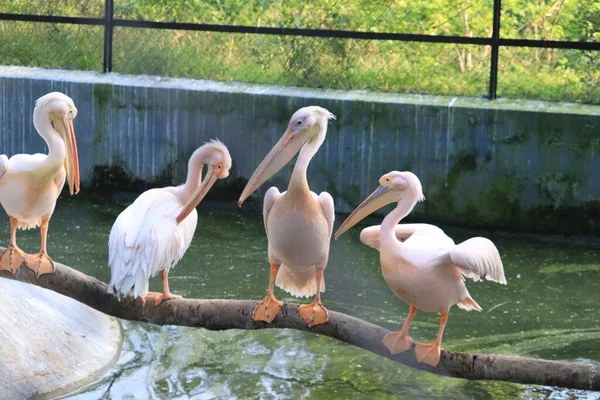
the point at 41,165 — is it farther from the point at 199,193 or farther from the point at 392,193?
the point at 392,193

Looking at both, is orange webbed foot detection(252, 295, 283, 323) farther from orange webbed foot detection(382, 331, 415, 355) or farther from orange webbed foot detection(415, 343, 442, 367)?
orange webbed foot detection(415, 343, 442, 367)

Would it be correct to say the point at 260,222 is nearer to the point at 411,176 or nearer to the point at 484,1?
the point at 484,1

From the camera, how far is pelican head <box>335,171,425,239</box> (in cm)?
420

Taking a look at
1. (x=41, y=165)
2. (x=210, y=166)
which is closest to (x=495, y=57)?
(x=210, y=166)

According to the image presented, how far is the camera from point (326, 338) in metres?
5.85

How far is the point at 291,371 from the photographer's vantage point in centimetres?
530

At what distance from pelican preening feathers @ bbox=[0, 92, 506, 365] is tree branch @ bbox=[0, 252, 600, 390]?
0.15 feet

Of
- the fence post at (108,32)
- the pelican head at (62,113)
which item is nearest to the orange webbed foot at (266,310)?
the pelican head at (62,113)

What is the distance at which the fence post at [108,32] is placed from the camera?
8672 mm

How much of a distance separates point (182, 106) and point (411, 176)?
169 inches

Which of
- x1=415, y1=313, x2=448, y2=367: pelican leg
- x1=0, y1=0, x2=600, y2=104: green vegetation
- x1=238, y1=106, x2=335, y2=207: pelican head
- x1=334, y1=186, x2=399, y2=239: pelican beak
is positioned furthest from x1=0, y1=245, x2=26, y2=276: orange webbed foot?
x1=0, y1=0, x2=600, y2=104: green vegetation

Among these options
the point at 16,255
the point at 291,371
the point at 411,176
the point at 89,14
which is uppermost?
the point at 89,14

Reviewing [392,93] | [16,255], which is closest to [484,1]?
[392,93]

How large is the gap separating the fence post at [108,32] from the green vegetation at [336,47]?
0.12 meters
